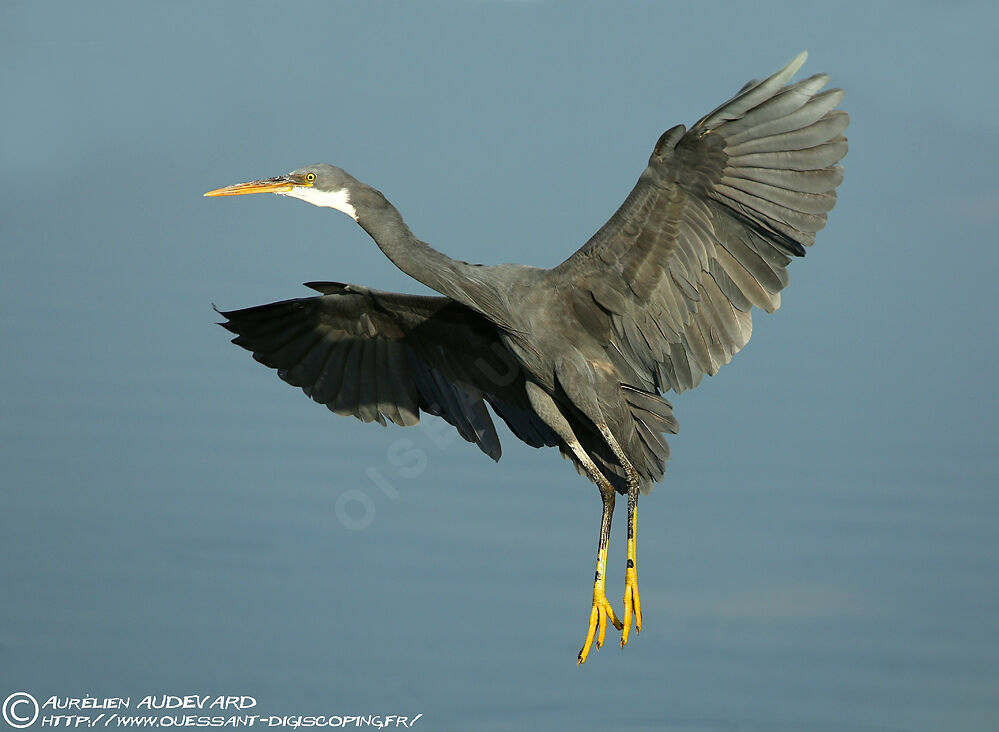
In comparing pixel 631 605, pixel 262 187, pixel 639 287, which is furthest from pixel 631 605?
pixel 262 187

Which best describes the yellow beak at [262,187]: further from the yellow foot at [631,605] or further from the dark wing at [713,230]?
the yellow foot at [631,605]

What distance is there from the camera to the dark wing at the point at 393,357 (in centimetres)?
941

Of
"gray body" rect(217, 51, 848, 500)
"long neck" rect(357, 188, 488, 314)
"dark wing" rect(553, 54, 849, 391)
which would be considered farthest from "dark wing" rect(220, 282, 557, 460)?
"dark wing" rect(553, 54, 849, 391)

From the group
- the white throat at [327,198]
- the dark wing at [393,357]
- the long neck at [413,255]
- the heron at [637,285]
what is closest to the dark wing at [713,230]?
the heron at [637,285]

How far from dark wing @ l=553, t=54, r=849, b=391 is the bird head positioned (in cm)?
142

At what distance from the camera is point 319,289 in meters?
9.70

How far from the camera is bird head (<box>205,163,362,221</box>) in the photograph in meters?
Result: 8.25

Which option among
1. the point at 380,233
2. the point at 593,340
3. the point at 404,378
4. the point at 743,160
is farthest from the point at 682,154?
the point at 404,378

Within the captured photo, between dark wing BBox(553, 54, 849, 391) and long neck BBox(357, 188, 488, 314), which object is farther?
long neck BBox(357, 188, 488, 314)

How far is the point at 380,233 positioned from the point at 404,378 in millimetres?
1969

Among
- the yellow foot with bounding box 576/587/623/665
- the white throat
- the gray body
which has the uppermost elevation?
the white throat

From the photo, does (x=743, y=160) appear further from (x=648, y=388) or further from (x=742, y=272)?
(x=648, y=388)

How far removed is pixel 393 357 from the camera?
9.92m

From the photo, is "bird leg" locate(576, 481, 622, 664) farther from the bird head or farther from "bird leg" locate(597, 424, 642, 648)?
the bird head
